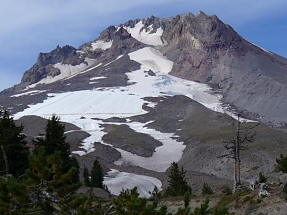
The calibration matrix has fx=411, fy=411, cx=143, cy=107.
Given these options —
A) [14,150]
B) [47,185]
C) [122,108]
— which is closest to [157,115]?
[122,108]

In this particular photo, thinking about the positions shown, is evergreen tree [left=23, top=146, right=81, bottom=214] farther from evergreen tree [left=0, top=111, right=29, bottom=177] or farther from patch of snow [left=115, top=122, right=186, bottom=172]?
patch of snow [left=115, top=122, right=186, bottom=172]

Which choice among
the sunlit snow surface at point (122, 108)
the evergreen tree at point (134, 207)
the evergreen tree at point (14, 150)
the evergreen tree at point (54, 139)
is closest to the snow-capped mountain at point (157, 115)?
the sunlit snow surface at point (122, 108)

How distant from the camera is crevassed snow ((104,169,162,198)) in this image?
56.5 metres

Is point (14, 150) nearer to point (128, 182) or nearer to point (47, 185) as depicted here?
point (47, 185)

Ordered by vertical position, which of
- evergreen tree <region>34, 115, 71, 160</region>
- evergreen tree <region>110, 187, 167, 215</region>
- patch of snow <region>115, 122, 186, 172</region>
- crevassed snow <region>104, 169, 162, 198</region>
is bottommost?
crevassed snow <region>104, 169, 162, 198</region>

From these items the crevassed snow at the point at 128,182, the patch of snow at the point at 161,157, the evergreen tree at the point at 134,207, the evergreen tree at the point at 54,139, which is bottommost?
the crevassed snow at the point at 128,182

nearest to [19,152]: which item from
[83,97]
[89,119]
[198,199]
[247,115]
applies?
[198,199]

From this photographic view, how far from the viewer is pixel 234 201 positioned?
73.0ft

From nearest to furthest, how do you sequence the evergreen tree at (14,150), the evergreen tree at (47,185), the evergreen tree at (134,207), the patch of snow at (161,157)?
1. the evergreen tree at (134,207)
2. the evergreen tree at (47,185)
3. the evergreen tree at (14,150)
4. the patch of snow at (161,157)

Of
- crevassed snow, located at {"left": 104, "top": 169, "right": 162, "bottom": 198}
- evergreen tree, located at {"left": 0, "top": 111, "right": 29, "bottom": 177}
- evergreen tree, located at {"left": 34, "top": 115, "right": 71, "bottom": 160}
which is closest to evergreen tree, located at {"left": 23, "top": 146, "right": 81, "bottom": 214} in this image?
evergreen tree, located at {"left": 0, "top": 111, "right": 29, "bottom": 177}

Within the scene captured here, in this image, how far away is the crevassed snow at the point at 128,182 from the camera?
56469 mm

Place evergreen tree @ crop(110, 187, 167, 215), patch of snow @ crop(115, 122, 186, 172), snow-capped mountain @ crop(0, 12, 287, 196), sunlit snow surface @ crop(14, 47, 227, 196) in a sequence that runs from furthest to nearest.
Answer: sunlit snow surface @ crop(14, 47, 227, 196) < patch of snow @ crop(115, 122, 186, 172) < snow-capped mountain @ crop(0, 12, 287, 196) < evergreen tree @ crop(110, 187, 167, 215)

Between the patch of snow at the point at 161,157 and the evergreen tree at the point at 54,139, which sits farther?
the patch of snow at the point at 161,157

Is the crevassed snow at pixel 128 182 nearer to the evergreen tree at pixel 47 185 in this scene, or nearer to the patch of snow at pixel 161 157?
the patch of snow at pixel 161 157
